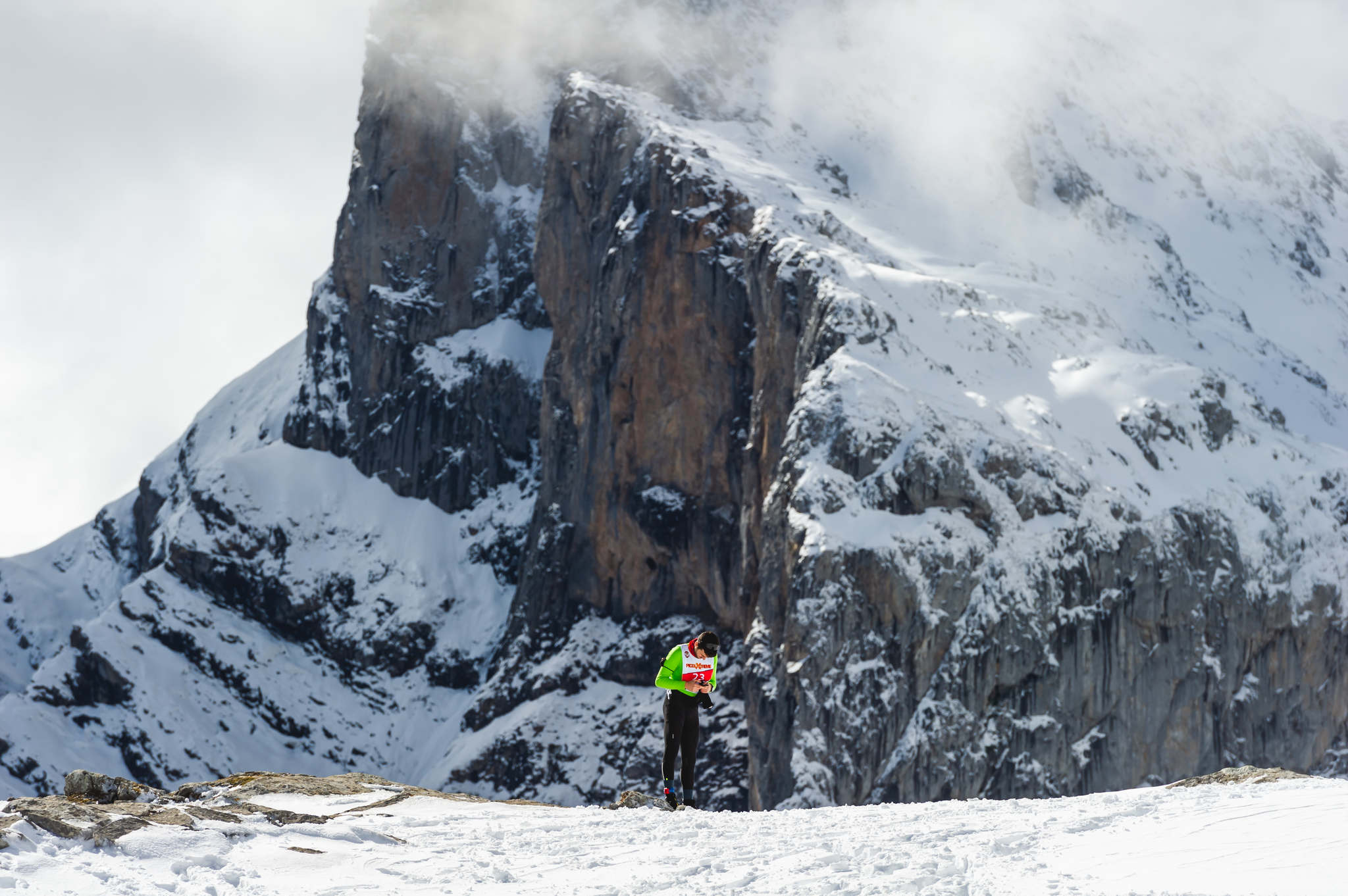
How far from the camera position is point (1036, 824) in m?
15.8

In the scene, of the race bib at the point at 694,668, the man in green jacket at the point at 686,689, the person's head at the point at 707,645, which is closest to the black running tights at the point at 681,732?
the man in green jacket at the point at 686,689

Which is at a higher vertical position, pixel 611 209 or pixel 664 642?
pixel 611 209

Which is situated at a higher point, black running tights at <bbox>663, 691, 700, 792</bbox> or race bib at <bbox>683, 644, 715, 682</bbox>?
race bib at <bbox>683, 644, 715, 682</bbox>

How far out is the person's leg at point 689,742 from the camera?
2036 centimetres

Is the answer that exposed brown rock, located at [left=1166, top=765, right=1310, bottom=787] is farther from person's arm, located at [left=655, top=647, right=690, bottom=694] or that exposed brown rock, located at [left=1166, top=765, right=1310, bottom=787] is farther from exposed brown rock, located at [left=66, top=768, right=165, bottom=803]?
exposed brown rock, located at [left=66, top=768, right=165, bottom=803]

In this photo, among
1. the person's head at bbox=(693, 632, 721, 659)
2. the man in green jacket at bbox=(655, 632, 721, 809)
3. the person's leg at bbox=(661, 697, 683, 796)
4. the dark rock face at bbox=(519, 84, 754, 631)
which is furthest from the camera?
the dark rock face at bbox=(519, 84, 754, 631)

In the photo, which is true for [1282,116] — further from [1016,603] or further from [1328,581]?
[1016,603]

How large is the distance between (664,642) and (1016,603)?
41768mm

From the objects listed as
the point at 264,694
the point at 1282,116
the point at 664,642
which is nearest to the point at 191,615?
the point at 264,694

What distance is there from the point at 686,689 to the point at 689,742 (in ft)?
2.84

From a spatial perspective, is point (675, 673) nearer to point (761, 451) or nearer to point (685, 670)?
point (685, 670)

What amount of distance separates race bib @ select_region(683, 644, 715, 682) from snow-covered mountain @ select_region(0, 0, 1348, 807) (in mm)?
44844

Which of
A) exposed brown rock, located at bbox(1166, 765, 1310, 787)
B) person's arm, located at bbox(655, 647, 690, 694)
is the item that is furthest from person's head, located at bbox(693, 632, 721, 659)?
exposed brown rock, located at bbox(1166, 765, 1310, 787)

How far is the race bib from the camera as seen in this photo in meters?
20.1
